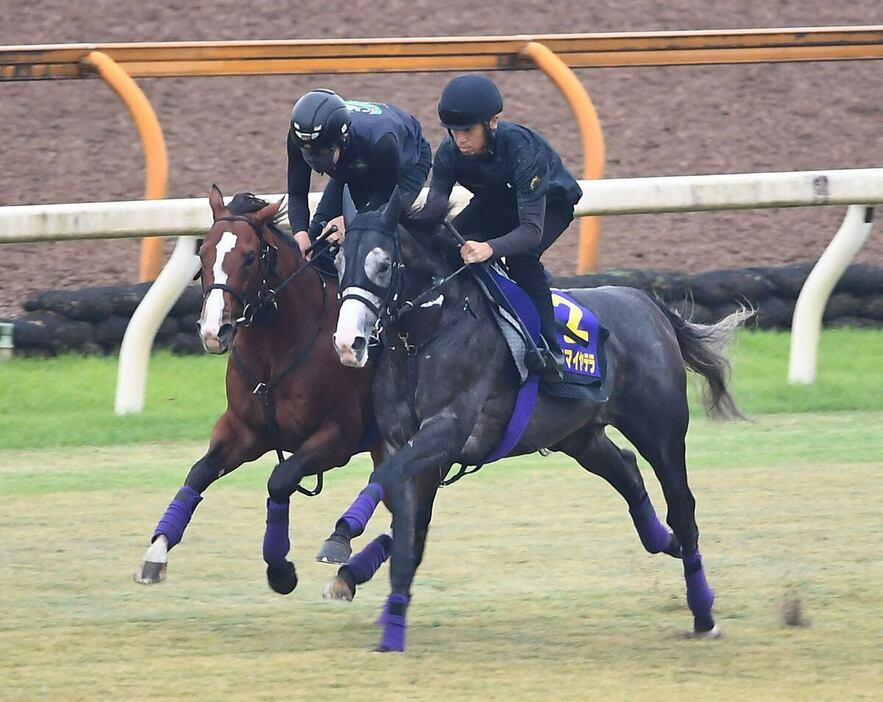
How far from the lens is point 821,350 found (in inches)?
453

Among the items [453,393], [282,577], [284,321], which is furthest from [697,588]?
[284,321]

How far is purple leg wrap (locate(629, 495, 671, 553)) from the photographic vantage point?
23.3 ft

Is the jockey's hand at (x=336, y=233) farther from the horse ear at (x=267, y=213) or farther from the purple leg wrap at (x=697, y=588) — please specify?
the purple leg wrap at (x=697, y=588)

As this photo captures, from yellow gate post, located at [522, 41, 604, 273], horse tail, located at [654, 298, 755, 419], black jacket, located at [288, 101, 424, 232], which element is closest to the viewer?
black jacket, located at [288, 101, 424, 232]

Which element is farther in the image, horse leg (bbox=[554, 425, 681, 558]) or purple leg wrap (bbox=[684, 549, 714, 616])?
horse leg (bbox=[554, 425, 681, 558])

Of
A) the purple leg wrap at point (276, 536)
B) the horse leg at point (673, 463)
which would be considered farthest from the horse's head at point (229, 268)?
the horse leg at point (673, 463)

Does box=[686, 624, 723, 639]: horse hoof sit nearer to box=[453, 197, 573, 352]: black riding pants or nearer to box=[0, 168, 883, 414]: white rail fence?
box=[453, 197, 573, 352]: black riding pants

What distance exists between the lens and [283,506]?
21.7 ft

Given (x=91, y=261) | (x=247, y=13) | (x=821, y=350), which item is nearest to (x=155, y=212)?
(x=91, y=261)

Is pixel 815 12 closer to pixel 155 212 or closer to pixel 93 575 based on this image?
pixel 155 212

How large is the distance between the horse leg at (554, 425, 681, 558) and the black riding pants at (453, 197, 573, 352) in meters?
0.67

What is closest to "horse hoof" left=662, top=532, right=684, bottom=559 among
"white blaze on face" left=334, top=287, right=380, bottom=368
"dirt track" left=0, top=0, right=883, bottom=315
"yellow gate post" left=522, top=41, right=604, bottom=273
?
"white blaze on face" left=334, top=287, right=380, bottom=368

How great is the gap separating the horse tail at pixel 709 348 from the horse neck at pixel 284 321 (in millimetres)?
1584

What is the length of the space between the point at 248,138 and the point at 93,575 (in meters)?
6.79
